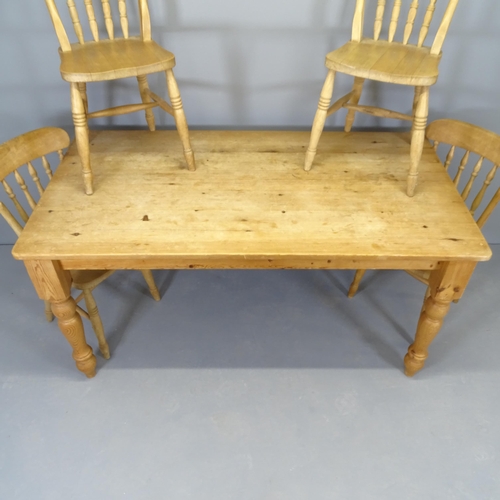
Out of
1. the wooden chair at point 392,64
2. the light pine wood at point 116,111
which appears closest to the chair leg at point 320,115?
the wooden chair at point 392,64

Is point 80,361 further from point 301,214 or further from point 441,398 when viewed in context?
point 441,398

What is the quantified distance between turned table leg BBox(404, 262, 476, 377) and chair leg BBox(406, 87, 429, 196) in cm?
31

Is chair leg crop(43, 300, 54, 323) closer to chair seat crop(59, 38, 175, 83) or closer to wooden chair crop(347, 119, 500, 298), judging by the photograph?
chair seat crop(59, 38, 175, 83)

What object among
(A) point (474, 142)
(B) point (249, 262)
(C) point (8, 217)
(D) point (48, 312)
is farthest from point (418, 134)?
(D) point (48, 312)

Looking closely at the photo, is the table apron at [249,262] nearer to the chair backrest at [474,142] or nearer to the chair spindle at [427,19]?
the chair backrest at [474,142]

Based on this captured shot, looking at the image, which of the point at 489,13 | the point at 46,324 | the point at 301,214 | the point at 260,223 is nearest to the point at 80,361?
the point at 46,324

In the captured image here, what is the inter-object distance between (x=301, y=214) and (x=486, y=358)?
1059 millimetres

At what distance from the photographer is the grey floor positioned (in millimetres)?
1517

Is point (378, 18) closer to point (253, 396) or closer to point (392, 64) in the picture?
point (392, 64)

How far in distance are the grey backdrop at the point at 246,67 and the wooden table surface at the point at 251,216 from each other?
0.76ft

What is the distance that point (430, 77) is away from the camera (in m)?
1.38

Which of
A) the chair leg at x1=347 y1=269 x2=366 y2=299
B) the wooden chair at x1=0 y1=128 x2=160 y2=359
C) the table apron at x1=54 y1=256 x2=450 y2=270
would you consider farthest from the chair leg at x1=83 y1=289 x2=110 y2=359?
the chair leg at x1=347 y1=269 x2=366 y2=299

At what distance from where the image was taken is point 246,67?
186cm

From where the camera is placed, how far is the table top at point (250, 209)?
53.8 inches
